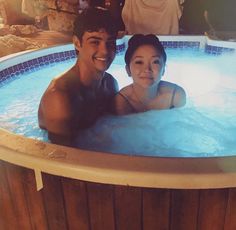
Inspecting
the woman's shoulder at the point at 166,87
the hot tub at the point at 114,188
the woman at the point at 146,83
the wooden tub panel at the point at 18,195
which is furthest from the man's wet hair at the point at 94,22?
the wooden tub panel at the point at 18,195

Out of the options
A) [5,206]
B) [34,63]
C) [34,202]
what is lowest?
[5,206]

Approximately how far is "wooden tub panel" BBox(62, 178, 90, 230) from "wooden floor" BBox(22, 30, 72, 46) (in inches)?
248

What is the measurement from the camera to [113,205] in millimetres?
1416

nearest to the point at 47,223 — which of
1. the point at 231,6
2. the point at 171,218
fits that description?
the point at 171,218

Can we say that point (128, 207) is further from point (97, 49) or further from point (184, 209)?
point (97, 49)

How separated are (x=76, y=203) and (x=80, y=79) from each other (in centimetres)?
97

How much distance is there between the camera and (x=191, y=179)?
129 cm

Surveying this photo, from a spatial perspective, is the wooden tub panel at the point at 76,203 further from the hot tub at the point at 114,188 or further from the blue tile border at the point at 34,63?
the blue tile border at the point at 34,63

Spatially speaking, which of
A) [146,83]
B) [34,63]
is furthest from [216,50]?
Answer: [146,83]

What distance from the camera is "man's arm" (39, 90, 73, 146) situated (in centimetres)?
203

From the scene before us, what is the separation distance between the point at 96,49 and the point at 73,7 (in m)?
6.54

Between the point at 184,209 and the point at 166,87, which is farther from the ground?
the point at 166,87

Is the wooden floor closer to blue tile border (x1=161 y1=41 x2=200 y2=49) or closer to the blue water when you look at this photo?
blue tile border (x1=161 y1=41 x2=200 y2=49)

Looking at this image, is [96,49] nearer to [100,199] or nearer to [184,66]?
[100,199]
